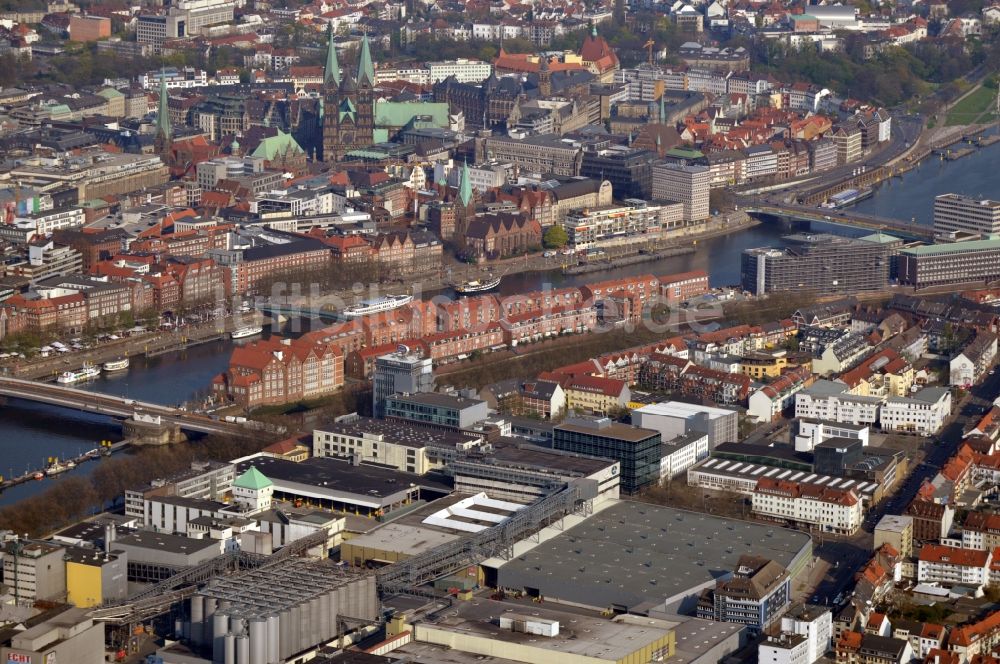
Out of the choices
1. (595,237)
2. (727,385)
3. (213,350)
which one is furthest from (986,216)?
(213,350)

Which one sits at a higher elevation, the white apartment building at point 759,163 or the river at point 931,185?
the white apartment building at point 759,163

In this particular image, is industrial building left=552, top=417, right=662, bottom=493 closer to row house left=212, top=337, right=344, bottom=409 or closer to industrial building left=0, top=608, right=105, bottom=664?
row house left=212, top=337, right=344, bottom=409

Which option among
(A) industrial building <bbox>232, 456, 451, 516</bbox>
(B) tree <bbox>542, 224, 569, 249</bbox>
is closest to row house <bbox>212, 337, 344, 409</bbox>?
(A) industrial building <bbox>232, 456, 451, 516</bbox>

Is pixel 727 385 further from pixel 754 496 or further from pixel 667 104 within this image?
pixel 667 104

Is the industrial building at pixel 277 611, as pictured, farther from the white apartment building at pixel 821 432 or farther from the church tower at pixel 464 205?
the church tower at pixel 464 205

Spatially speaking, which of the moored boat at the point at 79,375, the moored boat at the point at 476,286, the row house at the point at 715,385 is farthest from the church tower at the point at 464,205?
the row house at the point at 715,385

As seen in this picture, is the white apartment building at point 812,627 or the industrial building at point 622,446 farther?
the industrial building at point 622,446
